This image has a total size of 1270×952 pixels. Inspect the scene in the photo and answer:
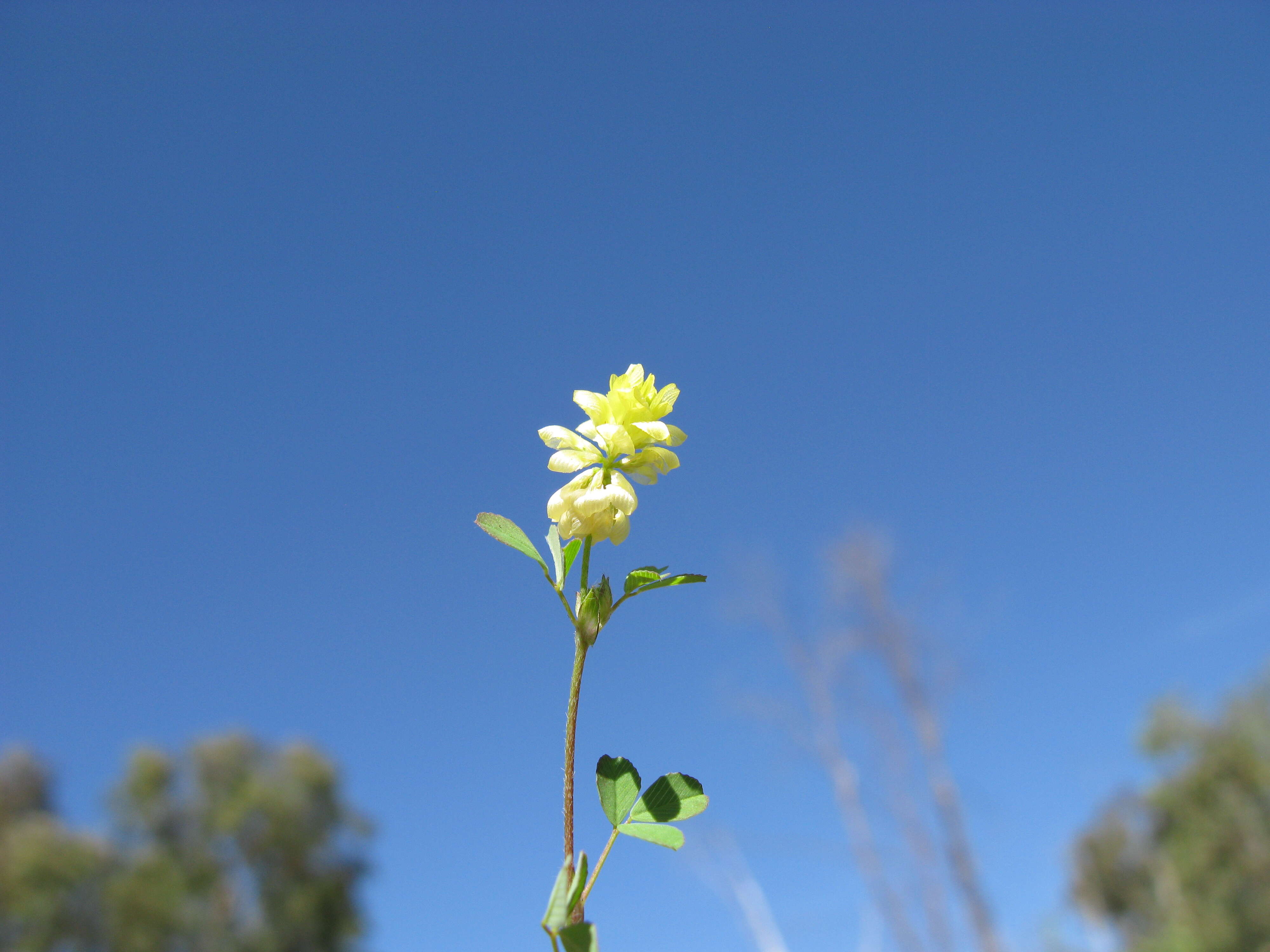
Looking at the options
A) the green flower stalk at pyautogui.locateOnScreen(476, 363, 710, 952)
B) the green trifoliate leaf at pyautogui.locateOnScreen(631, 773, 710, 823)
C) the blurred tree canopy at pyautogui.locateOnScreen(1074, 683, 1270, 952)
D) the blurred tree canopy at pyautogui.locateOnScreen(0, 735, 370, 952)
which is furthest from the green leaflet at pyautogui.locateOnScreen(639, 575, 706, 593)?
the blurred tree canopy at pyautogui.locateOnScreen(1074, 683, 1270, 952)

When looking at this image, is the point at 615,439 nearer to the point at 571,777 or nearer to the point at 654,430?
the point at 654,430

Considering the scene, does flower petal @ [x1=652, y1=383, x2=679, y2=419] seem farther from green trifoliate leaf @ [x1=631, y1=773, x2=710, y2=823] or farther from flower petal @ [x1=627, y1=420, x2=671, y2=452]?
→ green trifoliate leaf @ [x1=631, y1=773, x2=710, y2=823]

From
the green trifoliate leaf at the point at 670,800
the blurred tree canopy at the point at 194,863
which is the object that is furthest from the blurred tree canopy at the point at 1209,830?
the green trifoliate leaf at the point at 670,800

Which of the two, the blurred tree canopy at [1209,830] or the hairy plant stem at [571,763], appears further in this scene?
the blurred tree canopy at [1209,830]

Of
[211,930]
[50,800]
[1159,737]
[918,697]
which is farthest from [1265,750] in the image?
[50,800]

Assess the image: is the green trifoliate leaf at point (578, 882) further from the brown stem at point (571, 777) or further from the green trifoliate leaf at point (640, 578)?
the green trifoliate leaf at point (640, 578)

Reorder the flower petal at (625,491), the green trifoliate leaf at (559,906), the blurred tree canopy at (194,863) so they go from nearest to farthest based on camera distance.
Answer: the green trifoliate leaf at (559,906), the flower petal at (625,491), the blurred tree canopy at (194,863)

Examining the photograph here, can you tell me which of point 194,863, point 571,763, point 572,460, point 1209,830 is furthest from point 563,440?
point 1209,830
